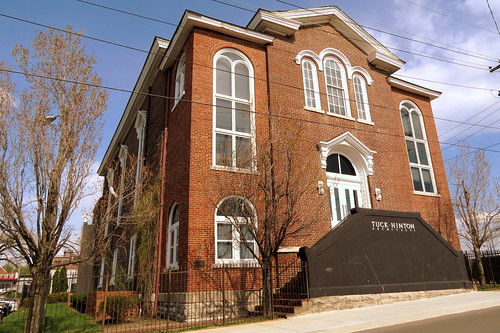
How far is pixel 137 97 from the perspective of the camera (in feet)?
69.7

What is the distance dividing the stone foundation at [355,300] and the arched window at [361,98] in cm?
830

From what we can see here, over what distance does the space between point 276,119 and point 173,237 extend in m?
5.88

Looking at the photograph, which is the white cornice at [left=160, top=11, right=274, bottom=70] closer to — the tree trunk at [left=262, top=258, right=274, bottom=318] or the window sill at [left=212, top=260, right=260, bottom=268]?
the window sill at [left=212, top=260, right=260, bottom=268]

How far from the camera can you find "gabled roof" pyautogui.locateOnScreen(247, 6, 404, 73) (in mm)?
16203

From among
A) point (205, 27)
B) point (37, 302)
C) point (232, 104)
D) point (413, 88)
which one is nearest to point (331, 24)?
point (413, 88)

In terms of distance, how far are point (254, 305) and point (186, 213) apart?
146 inches

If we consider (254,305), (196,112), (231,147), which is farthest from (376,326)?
(196,112)

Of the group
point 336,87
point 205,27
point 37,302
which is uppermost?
point 205,27

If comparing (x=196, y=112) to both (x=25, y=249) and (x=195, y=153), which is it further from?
(x=25, y=249)

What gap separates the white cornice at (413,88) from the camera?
2003cm

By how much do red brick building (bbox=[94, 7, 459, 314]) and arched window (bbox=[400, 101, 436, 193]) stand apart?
0.07m

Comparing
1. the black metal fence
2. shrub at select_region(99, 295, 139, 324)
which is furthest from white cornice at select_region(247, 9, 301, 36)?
the black metal fence

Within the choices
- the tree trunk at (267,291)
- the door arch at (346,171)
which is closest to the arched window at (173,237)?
the tree trunk at (267,291)

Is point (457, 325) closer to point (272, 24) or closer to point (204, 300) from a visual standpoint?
point (204, 300)
